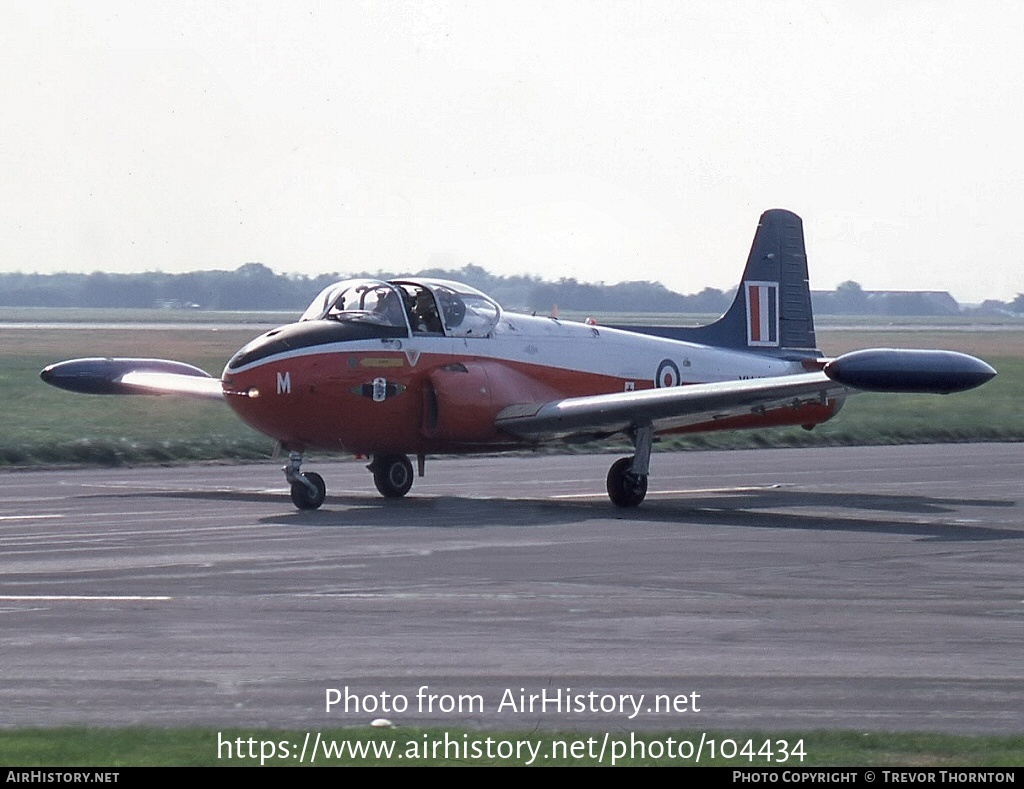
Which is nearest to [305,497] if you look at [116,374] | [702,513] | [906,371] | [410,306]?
[410,306]

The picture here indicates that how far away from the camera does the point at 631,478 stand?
854 inches

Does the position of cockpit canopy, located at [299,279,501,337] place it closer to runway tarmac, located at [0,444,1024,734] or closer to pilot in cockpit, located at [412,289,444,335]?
pilot in cockpit, located at [412,289,444,335]

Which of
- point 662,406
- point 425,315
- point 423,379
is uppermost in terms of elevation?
point 425,315

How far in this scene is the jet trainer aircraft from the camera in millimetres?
20750

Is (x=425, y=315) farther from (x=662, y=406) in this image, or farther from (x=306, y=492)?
(x=662, y=406)

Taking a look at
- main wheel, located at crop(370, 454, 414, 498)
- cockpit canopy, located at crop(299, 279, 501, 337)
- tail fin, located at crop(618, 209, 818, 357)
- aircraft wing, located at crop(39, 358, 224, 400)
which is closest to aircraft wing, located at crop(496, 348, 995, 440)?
cockpit canopy, located at crop(299, 279, 501, 337)

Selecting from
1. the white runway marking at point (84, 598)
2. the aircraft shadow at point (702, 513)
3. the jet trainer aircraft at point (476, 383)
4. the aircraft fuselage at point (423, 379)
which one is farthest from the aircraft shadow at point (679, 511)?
the white runway marking at point (84, 598)

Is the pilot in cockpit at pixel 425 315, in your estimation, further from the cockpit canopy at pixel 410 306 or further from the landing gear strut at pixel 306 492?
the landing gear strut at pixel 306 492

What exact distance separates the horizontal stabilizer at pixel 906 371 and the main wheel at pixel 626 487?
3.94 meters

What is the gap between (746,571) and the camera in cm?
1503

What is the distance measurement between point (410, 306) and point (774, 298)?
7.99m

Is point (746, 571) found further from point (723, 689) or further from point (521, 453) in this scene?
point (521, 453)

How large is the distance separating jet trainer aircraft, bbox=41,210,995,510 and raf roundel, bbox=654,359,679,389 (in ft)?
0.09

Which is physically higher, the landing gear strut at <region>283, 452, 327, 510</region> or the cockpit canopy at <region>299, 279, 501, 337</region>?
the cockpit canopy at <region>299, 279, 501, 337</region>
